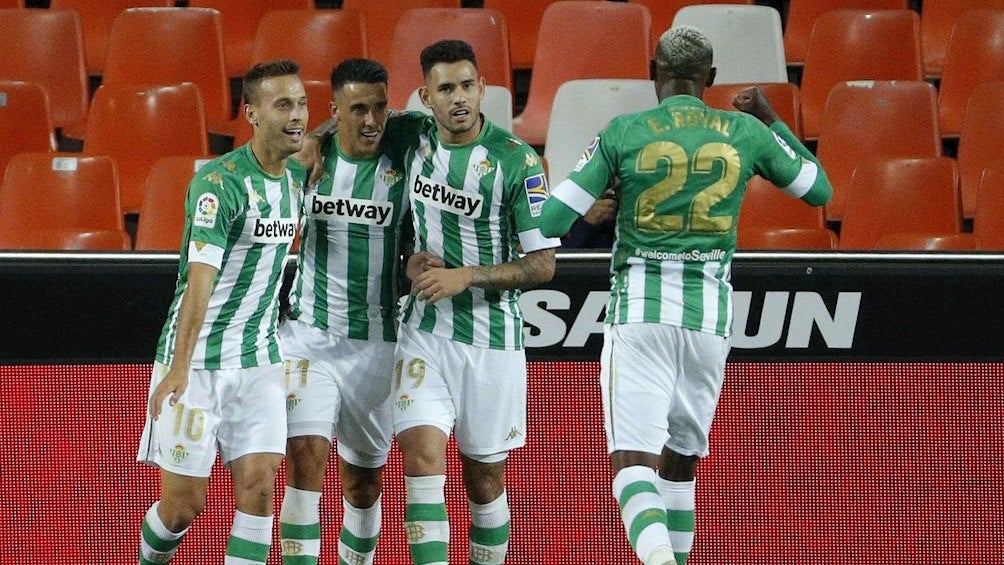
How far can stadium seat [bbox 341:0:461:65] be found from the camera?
811 centimetres

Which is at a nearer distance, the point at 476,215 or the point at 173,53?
the point at 476,215

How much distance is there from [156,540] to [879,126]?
409 centimetres

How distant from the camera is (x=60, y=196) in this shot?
648 centimetres

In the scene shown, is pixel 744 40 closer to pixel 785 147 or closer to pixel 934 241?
pixel 934 241

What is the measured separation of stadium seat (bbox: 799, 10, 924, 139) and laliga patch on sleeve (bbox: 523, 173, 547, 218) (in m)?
3.22

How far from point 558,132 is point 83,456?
110 inches

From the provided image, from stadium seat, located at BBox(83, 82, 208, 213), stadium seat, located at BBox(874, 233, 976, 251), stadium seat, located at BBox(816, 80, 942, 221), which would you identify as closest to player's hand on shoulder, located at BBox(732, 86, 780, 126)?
stadium seat, located at BBox(874, 233, 976, 251)

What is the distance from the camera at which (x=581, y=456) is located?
5172mm

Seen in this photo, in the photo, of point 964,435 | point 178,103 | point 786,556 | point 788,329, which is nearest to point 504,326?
point 788,329

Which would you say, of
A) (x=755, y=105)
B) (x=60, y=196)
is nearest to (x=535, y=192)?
(x=755, y=105)

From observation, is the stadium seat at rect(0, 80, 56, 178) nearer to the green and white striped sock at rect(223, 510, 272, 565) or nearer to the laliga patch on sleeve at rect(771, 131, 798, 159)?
the green and white striped sock at rect(223, 510, 272, 565)

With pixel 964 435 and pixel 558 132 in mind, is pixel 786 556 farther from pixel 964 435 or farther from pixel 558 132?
pixel 558 132

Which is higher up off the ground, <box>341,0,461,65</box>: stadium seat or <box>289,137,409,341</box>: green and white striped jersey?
<box>341,0,461,65</box>: stadium seat

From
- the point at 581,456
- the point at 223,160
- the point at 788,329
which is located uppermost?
the point at 223,160
